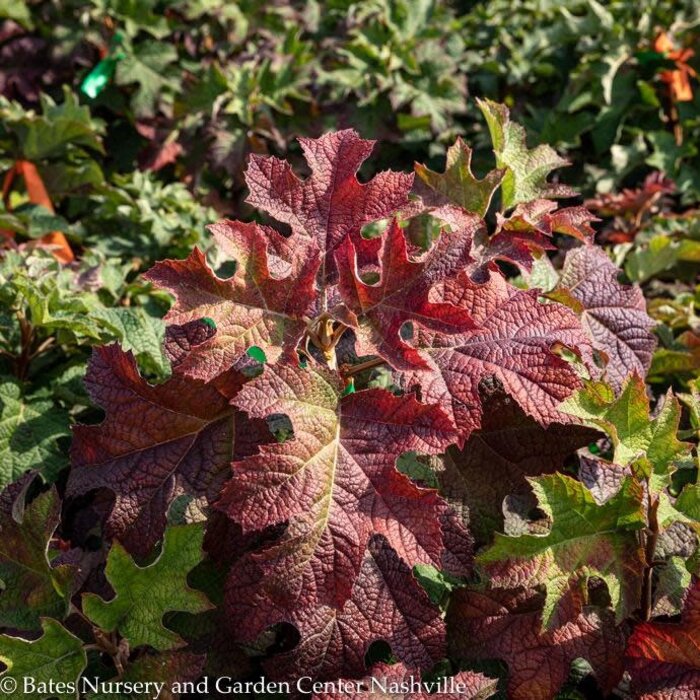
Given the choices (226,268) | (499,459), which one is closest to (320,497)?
(499,459)

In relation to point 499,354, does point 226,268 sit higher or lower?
lower

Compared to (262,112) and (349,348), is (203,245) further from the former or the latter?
(349,348)

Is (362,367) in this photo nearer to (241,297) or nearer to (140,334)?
(241,297)

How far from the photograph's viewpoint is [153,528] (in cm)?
120

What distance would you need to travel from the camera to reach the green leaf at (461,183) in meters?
1.38

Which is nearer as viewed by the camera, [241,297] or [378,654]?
[241,297]

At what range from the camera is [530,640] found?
1210 mm

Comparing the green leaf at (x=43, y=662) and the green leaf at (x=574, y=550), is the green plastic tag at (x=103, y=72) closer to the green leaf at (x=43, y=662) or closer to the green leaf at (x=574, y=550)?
the green leaf at (x=43, y=662)

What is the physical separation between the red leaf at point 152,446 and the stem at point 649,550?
550 mm

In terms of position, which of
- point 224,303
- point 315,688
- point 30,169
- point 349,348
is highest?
point 224,303

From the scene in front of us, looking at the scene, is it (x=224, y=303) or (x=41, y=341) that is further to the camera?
(x=41, y=341)

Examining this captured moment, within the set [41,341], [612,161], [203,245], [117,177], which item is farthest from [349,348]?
[612,161]

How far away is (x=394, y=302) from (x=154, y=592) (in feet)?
1.71

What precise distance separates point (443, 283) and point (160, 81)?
83.3 inches
